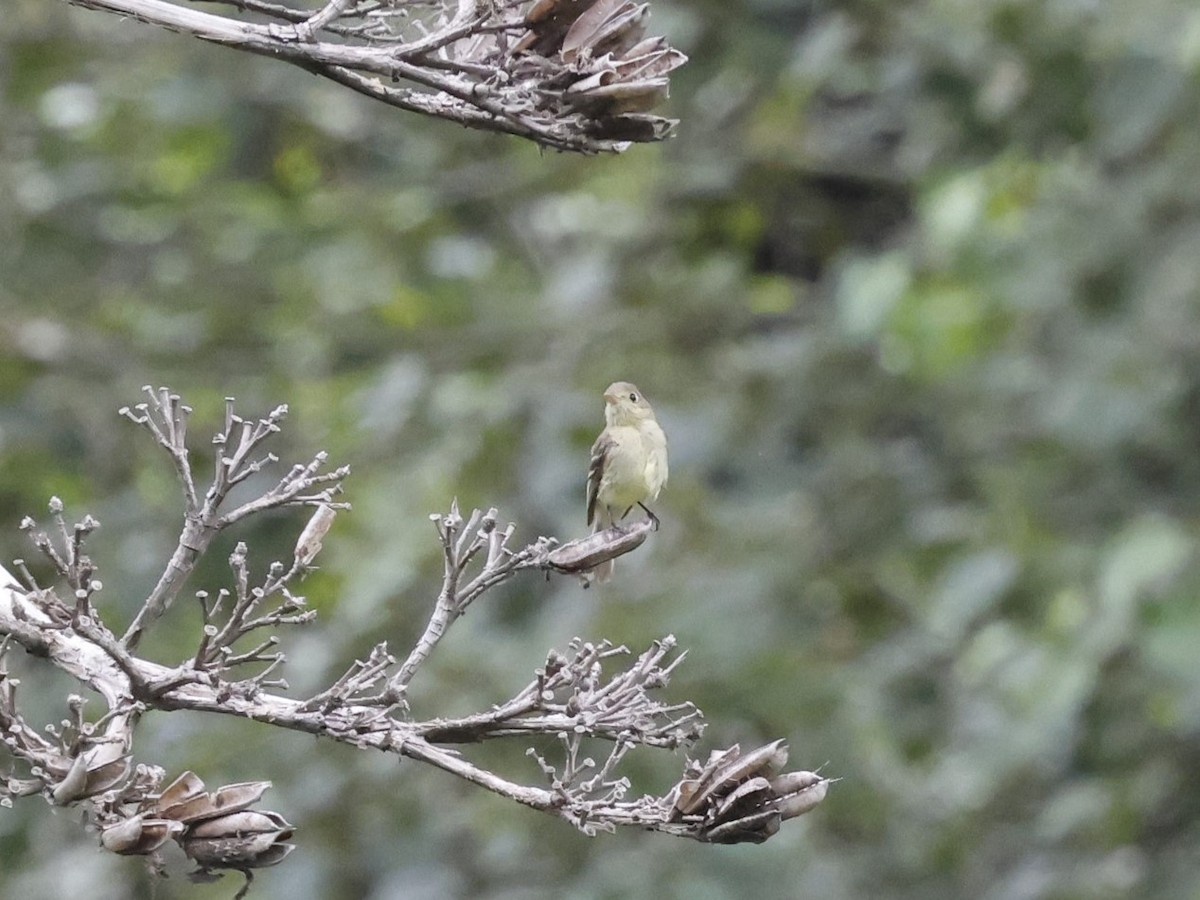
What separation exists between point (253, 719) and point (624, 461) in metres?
A: 3.04

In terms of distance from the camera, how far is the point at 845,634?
290 inches

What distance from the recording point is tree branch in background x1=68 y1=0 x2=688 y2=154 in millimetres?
2377

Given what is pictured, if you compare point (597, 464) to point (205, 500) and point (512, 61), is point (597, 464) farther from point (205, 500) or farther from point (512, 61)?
point (205, 500)

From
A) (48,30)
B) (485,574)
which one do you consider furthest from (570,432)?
(485,574)

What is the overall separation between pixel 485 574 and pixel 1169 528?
11.9 feet

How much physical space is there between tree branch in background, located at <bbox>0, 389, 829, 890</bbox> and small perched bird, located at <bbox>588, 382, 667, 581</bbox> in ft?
8.55

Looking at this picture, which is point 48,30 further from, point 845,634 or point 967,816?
point 967,816

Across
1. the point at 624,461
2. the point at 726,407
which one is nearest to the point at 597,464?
the point at 624,461

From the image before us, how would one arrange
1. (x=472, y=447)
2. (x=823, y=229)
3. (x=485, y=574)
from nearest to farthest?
1. (x=485, y=574)
2. (x=472, y=447)
3. (x=823, y=229)

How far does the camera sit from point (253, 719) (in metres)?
2.23

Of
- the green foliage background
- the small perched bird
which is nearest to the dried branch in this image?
the small perched bird

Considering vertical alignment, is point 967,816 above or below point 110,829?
above

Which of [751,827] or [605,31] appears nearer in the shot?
[751,827]

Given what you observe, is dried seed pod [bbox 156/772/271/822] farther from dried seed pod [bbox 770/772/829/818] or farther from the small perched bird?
the small perched bird
